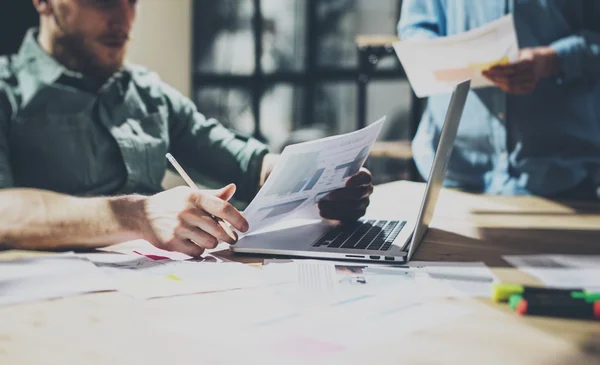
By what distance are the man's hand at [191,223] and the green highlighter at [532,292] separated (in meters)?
0.38

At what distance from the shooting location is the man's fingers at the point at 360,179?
1.16 meters

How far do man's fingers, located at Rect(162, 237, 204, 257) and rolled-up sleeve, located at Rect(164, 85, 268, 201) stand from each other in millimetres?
703

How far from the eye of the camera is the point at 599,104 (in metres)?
1.59

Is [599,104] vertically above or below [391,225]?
above

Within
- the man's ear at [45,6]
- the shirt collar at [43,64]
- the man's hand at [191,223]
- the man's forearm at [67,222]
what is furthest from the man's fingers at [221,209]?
the man's ear at [45,6]

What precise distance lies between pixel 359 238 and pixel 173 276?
0.34 metres

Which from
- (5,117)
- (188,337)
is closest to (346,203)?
(188,337)

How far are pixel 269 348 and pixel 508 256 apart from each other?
51 cm

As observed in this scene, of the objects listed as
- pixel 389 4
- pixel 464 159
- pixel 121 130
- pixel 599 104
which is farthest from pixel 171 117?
pixel 389 4

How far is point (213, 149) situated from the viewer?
1.70m

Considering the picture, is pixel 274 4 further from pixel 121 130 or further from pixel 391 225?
pixel 391 225

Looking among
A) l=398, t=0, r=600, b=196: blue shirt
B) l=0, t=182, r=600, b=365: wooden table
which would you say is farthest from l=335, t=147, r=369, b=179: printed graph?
l=398, t=0, r=600, b=196: blue shirt

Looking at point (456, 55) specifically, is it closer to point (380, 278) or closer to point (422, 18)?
point (422, 18)

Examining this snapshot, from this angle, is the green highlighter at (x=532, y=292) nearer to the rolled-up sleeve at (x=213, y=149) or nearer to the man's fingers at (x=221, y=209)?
the man's fingers at (x=221, y=209)
